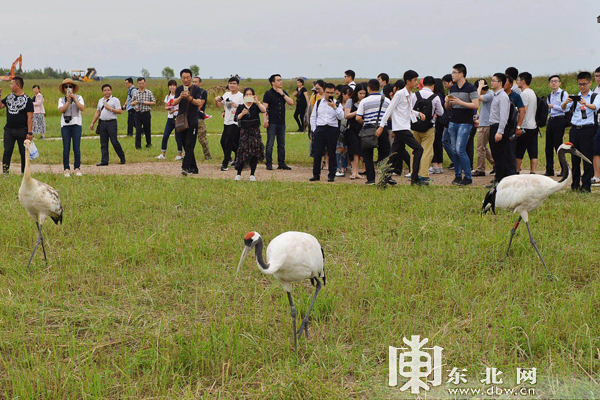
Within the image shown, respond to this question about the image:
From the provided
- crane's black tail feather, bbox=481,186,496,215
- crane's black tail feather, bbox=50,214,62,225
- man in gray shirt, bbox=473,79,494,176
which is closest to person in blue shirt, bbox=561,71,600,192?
man in gray shirt, bbox=473,79,494,176

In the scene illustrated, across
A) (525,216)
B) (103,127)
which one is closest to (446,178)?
(525,216)

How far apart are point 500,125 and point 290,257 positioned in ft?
20.7

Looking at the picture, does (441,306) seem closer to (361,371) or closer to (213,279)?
(361,371)

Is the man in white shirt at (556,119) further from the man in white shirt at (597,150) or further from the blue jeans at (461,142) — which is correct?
the blue jeans at (461,142)

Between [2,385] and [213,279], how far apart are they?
89.5 inches

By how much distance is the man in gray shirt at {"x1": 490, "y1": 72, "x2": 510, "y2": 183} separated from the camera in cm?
923

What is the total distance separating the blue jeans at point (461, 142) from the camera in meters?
10.4

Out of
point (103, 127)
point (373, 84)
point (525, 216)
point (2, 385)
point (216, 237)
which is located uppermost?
point (373, 84)

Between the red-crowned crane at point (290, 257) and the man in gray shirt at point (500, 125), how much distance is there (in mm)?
5822

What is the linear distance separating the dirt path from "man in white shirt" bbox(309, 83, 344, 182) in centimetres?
43

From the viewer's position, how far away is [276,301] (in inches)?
208

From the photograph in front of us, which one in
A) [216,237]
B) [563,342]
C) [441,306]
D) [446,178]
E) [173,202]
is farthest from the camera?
[446,178]

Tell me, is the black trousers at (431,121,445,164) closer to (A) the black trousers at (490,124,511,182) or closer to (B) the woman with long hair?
(A) the black trousers at (490,124,511,182)

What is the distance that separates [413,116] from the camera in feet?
32.8
